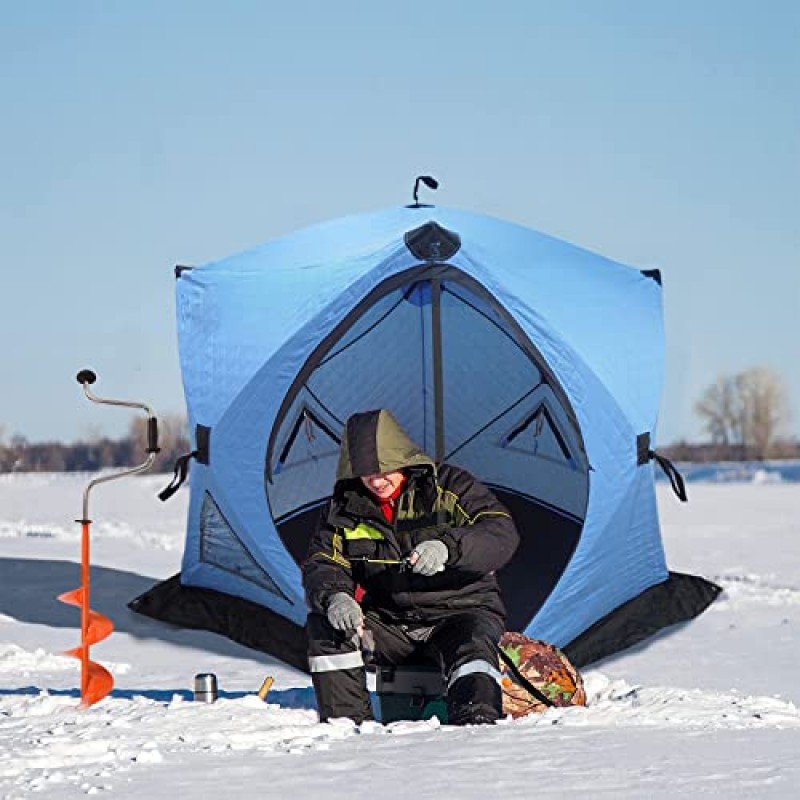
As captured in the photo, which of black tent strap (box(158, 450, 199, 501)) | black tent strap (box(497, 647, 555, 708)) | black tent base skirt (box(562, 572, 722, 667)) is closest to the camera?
black tent strap (box(497, 647, 555, 708))

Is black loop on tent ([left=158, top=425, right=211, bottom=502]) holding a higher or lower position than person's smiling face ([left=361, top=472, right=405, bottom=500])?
higher

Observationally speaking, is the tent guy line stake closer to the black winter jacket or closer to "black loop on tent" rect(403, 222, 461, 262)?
the black winter jacket

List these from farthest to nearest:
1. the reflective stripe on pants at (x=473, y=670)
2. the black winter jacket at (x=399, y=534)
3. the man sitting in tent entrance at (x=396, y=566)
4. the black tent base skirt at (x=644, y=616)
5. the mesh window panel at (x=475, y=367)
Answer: the mesh window panel at (x=475, y=367) < the black tent base skirt at (x=644, y=616) < the black winter jacket at (x=399, y=534) < the man sitting in tent entrance at (x=396, y=566) < the reflective stripe on pants at (x=473, y=670)

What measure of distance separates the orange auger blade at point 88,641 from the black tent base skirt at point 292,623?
133 cm

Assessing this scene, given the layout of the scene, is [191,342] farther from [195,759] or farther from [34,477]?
[34,477]

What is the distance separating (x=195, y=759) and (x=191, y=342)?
3.47 m

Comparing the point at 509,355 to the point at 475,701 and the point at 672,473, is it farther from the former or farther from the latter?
the point at 475,701

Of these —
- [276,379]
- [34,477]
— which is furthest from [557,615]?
[34,477]

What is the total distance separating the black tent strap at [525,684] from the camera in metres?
5.19

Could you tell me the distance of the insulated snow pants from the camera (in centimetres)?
476

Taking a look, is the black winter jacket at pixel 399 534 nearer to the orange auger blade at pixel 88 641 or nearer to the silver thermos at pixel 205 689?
the silver thermos at pixel 205 689

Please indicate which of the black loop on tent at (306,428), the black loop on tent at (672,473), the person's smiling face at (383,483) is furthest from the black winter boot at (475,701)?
the black loop on tent at (306,428)

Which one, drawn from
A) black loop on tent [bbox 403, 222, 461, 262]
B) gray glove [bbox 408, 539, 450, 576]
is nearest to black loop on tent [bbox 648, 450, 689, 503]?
black loop on tent [bbox 403, 222, 461, 262]

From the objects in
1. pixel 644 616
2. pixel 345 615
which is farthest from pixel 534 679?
pixel 644 616
